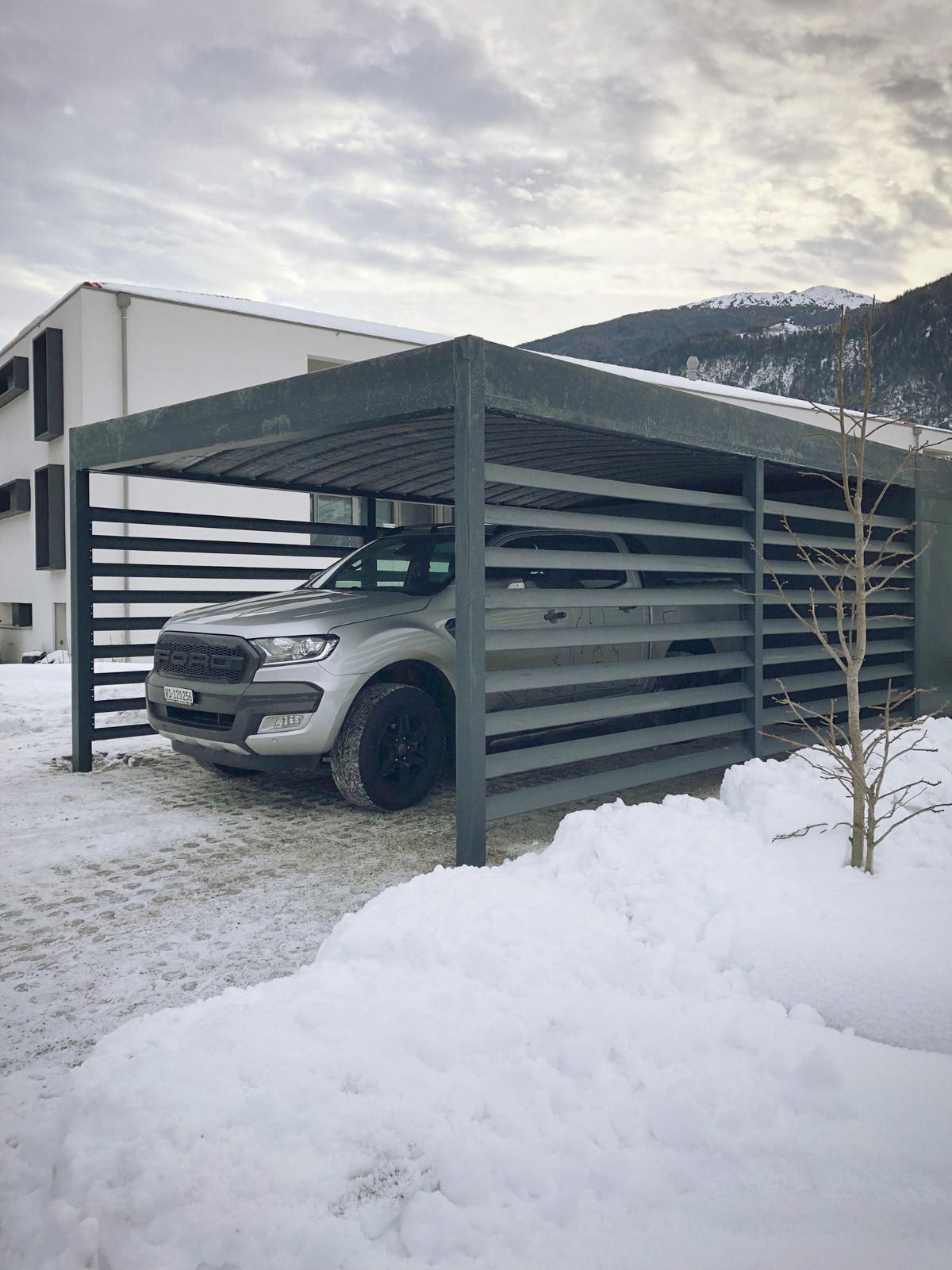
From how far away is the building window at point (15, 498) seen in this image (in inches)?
725

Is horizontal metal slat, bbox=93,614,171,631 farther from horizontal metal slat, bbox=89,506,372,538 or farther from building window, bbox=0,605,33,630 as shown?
building window, bbox=0,605,33,630

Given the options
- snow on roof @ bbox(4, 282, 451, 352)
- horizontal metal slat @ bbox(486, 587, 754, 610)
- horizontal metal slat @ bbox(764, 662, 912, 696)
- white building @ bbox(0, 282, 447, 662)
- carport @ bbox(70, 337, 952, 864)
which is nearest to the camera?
carport @ bbox(70, 337, 952, 864)

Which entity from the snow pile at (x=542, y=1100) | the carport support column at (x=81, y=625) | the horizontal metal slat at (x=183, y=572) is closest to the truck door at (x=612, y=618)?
the horizontal metal slat at (x=183, y=572)

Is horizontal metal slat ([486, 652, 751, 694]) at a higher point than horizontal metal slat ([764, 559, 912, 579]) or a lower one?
lower

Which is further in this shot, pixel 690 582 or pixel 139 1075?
pixel 690 582

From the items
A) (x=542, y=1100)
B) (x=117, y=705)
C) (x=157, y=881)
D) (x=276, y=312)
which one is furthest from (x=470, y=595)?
(x=276, y=312)

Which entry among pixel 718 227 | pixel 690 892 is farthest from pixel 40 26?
pixel 690 892

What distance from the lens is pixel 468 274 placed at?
54.6 feet

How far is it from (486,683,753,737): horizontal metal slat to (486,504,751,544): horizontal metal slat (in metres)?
0.99

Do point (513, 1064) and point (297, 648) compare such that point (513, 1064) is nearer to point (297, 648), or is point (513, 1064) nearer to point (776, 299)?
point (297, 648)

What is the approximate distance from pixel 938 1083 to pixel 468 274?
16.1 metres

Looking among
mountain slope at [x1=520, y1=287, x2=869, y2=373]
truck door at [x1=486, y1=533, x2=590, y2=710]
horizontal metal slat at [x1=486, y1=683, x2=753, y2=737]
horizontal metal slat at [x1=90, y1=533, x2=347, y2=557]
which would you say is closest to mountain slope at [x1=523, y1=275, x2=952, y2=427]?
mountain slope at [x1=520, y1=287, x2=869, y2=373]

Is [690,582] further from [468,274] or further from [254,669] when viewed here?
[468,274]

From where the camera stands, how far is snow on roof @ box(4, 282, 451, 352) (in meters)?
15.6
